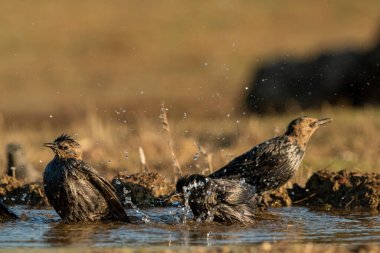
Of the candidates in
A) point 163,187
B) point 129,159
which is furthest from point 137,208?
point 129,159

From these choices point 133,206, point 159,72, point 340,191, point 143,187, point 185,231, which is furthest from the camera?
point 159,72

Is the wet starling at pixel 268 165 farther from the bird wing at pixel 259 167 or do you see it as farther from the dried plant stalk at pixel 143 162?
the dried plant stalk at pixel 143 162

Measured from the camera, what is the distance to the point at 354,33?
45844 mm

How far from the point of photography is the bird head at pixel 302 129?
486 inches

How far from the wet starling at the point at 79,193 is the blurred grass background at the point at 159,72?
3.99 metres

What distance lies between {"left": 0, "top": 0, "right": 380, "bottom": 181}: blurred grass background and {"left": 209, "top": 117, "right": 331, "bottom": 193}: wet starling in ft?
8.72

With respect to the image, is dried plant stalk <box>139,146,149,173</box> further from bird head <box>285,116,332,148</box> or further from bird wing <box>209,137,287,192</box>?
bird head <box>285,116,332,148</box>

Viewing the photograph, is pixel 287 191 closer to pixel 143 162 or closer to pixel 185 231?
pixel 143 162

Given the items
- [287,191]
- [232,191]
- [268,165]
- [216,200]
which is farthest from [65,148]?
[287,191]

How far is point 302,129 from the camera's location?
12.5 m

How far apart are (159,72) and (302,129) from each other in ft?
91.0

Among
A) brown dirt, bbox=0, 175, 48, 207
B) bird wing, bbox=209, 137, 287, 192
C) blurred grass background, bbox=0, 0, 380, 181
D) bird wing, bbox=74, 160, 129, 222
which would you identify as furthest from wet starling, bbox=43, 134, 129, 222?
blurred grass background, bbox=0, 0, 380, 181

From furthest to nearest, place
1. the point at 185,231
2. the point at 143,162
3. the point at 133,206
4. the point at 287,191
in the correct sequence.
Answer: the point at 143,162 → the point at 287,191 → the point at 133,206 → the point at 185,231

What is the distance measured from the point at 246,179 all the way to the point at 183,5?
4136 cm
